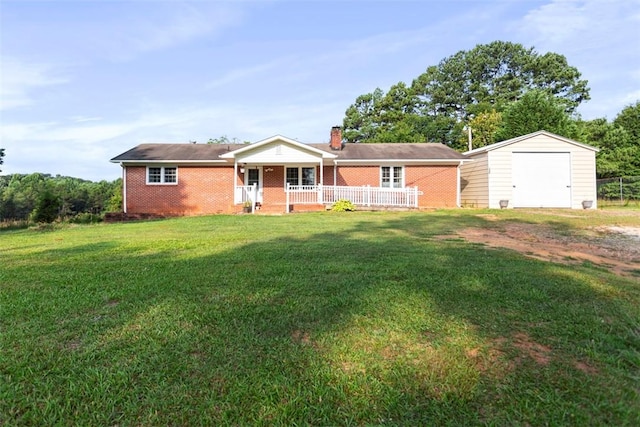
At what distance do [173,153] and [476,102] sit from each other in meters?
39.7

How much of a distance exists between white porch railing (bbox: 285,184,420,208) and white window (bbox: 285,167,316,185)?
205 centimetres

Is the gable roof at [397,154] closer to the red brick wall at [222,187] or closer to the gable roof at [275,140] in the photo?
the red brick wall at [222,187]

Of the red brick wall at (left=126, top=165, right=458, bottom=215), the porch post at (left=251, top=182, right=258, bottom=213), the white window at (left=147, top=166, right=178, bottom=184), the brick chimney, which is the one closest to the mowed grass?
the porch post at (left=251, top=182, right=258, bottom=213)

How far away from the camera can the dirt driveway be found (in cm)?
512

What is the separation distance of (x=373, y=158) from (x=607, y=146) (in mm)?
24589

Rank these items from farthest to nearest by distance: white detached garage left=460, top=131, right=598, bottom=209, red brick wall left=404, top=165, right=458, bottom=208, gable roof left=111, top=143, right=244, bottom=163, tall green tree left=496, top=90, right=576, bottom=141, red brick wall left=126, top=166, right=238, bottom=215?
tall green tree left=496, top=90, right=576, bottom=141 < red brick wall left=404, top=165, right=458, bottom=208 < red brick wall left=126, top=166, right=238, bottom=215 < gable roof left=111, top=143, right=244, bottom=163 < white detached garage left=460, top=131, right=598, bottom=209

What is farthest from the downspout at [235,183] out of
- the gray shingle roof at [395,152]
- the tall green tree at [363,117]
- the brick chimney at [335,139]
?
the tall green tree at [363,117]

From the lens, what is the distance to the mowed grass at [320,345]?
168 cm

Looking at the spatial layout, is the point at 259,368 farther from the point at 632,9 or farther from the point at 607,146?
the point at 607,146

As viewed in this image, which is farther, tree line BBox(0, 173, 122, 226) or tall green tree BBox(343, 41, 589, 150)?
tall green tree BBox(343, 41, 589, 150)

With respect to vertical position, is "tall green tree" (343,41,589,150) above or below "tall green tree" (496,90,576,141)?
above

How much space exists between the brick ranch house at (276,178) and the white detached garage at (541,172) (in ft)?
6.61

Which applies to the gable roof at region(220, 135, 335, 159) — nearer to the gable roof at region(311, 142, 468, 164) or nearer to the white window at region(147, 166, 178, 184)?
the gable roof at region(311, 142, 468, 164)

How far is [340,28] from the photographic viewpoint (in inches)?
519
